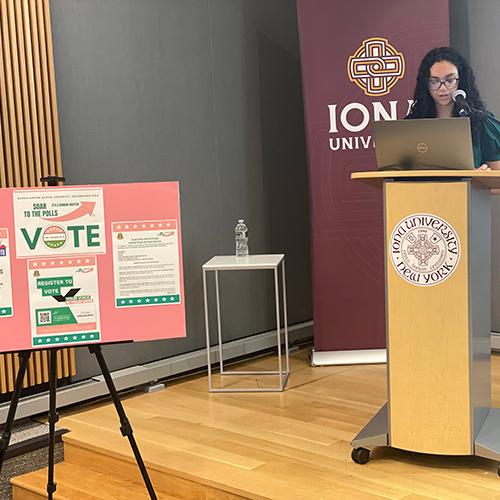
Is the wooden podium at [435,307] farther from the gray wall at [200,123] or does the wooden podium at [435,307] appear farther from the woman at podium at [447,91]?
the gray wall at [200,123]

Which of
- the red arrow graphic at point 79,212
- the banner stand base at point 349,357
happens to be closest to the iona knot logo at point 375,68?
the banner stand base at point 349,357

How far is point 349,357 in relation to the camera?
5.02 meters

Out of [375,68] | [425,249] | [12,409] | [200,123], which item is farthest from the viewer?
[200,123]

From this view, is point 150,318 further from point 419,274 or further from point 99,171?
point 99,171

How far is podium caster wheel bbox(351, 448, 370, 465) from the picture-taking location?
3.27 m

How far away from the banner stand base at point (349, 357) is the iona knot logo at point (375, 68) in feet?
4.81

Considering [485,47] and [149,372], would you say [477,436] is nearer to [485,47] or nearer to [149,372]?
[149,372]

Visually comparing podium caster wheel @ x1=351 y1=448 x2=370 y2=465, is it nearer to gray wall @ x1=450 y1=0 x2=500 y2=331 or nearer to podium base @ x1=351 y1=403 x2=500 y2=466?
podium base @ x1=351 y1=403 x2=500 y2=466

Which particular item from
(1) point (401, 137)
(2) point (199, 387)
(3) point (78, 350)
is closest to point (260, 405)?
(2) point (199, 387)

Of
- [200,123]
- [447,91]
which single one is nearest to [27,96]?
[200,123]

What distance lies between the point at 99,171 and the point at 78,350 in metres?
0.96

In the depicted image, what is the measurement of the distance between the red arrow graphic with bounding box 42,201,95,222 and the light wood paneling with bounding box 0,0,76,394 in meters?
1.46

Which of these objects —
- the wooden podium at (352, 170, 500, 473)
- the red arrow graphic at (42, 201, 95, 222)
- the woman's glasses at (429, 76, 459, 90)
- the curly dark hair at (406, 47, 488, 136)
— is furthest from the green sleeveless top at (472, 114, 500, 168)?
the red arrow graphic at (42, 201, 95, 222)

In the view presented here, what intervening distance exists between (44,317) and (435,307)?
134cm
